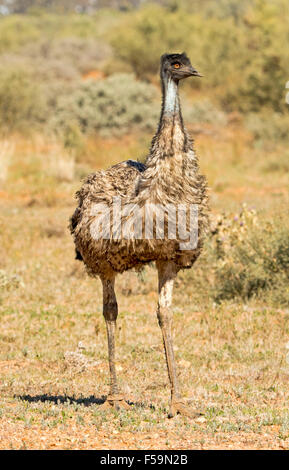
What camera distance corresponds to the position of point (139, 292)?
31.0 feet

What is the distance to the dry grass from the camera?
4770 mm

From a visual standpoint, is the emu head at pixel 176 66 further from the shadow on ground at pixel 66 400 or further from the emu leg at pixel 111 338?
the shadow on ground at pixel 66 400

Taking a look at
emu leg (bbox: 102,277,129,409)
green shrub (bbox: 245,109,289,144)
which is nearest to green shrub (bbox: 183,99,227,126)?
green shrub (bbox: 245,109,289,144)

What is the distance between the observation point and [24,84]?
2439cm

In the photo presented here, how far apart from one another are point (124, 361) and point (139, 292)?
8.04ft

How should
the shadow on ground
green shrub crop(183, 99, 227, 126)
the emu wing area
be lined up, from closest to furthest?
the emu wing area, the shadow on ground, green shrub crop(183, 99, 227, 126)

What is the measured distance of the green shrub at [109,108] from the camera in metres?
23.7

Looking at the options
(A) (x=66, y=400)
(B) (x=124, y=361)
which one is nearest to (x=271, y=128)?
(B) (x=124, y=361)

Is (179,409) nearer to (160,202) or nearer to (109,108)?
(160,202)

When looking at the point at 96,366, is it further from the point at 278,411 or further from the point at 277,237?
the point at 277,237

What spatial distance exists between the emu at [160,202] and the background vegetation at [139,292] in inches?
21.0

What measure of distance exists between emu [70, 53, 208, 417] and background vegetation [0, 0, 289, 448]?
0.53 m

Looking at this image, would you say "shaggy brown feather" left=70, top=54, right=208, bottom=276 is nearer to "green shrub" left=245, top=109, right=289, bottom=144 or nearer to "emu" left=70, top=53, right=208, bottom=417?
"emu" left=70, top=53, right=208, bottom=417

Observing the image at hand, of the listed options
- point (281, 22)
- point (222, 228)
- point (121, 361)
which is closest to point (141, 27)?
point (281, 22)
